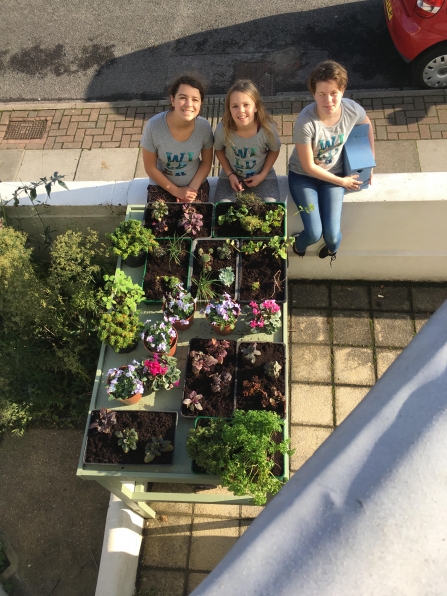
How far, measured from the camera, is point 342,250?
3.64 metres

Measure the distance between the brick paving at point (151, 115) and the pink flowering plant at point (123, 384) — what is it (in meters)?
3.73

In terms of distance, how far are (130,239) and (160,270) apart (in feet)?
0.91

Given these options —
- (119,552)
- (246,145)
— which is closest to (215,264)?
(246,145)

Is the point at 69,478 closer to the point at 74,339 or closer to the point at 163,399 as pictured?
the point at 74,339

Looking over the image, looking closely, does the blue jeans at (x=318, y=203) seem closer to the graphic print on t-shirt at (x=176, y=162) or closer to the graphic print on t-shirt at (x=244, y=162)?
the graphic print on t-shirt at (x=244, y=162)

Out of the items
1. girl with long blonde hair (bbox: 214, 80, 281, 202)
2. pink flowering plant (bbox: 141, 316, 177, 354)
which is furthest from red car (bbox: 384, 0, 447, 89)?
pink flowering plant (bbox: 141, 316, 177, 354)

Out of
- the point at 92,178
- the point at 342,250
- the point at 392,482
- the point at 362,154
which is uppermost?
the point at 92,178

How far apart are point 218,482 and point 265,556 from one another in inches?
65.9

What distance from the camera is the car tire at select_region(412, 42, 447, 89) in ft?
17.2

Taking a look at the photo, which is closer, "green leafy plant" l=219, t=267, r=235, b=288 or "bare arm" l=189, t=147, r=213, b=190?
"green leafy plant" l=219, t=267, r=235, b=288

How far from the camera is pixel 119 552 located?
2.89 metres

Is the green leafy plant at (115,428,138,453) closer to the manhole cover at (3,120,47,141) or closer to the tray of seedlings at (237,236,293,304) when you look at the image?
the tray of seedlings at (237,236,293,304)

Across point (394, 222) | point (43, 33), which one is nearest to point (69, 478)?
point (394, 222)

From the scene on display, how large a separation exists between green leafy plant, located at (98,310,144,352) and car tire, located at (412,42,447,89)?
16.0 feet
